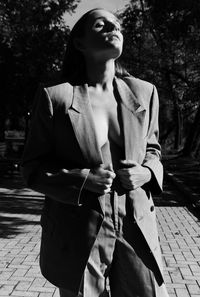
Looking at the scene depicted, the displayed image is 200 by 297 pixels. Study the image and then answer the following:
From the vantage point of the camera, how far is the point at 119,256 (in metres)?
2.06

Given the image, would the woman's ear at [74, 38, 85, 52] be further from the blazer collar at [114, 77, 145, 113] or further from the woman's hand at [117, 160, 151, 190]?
the woman's hand at [117, 160, 151, 190]

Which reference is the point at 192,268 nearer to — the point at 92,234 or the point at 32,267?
the point at 32,267

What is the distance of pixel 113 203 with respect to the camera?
205 centimetres

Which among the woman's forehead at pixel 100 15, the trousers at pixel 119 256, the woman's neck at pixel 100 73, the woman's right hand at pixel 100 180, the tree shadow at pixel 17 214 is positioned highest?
the woman's forehead at pixel 100 15

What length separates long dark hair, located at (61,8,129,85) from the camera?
2194 mm

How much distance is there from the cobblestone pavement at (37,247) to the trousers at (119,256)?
299cm

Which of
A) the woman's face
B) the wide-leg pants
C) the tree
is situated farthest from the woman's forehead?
the tree

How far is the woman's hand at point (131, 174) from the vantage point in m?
1.98

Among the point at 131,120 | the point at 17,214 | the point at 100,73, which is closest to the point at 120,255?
the point at 131,120

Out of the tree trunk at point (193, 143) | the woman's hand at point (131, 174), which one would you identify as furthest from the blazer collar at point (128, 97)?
the tree trunk at point (193, 143)

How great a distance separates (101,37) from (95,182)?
0.66 m

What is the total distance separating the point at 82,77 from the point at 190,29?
10985mm

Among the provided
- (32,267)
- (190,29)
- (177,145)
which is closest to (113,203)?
(32,267)

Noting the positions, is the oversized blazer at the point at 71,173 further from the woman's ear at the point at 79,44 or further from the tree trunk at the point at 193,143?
the tree trunk at the point at 193,143
